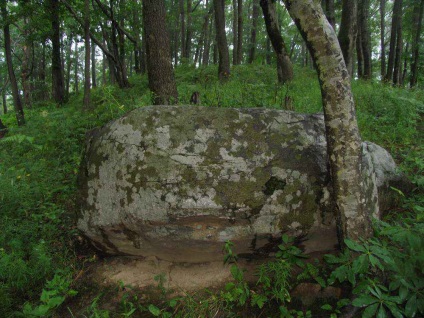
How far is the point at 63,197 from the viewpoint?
4.27 metres

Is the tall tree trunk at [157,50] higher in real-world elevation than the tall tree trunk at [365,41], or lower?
lower

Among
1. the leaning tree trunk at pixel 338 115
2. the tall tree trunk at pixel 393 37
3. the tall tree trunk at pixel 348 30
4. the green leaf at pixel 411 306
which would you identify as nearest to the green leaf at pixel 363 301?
the green leaf at pixel 411 306

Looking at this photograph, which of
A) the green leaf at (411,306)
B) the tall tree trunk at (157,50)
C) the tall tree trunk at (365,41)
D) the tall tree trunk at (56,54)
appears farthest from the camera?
the tall tree trunk at (365,41)

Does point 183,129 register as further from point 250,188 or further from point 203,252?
point 203,252

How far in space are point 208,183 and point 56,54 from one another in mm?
11885

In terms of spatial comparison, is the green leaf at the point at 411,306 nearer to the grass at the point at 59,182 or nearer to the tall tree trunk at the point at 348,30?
the grass at the point at 59,182

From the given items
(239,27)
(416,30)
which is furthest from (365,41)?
(239,27)

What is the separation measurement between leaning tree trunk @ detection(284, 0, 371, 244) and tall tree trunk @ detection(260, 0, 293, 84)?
530 cm

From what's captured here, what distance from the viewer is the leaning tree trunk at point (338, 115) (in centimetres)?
244

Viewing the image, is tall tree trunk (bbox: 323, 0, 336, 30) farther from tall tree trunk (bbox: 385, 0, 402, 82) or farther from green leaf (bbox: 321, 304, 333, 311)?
green leaf (bbox: 321, 304, 333, 311)

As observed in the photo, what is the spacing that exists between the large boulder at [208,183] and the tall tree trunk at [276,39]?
520 centimetres

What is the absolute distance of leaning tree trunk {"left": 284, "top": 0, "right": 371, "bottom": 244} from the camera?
244cm

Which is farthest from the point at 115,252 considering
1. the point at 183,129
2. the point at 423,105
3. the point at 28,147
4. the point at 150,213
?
the point at 423,105

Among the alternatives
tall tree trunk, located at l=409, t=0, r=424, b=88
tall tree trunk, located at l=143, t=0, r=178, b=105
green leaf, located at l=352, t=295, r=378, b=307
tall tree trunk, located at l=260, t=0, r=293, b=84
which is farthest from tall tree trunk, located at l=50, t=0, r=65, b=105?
tall tree trunk, located at l=409, t=0, r=424, b=88
